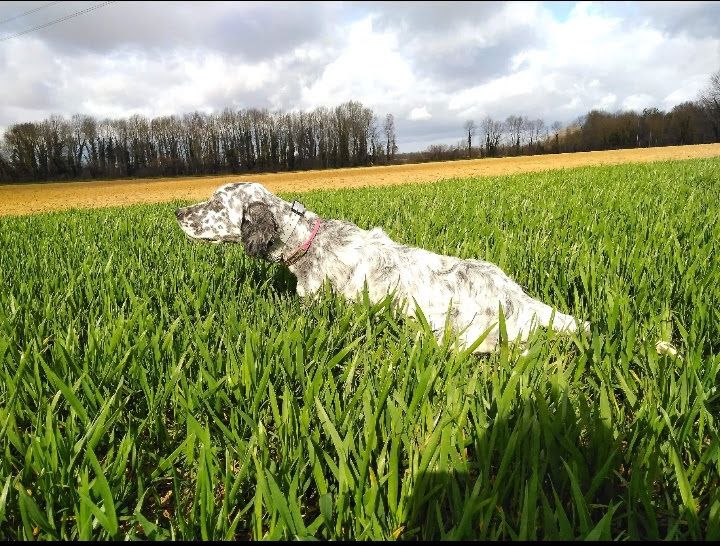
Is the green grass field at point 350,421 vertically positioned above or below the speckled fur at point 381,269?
below

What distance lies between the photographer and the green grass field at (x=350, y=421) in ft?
5.10

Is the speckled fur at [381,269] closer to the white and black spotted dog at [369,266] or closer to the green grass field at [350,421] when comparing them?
the white and black spotted dog at [369,266]

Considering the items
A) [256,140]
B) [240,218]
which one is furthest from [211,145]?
[240,218]

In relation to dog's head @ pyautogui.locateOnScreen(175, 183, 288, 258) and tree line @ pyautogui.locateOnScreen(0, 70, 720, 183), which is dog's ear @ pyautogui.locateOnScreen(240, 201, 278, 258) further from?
tree line @ pyautogui.locateOnScreen(0, 70, 720, 183)

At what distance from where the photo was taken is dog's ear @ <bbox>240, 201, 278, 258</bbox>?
385 centimetres

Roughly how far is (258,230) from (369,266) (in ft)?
3.36

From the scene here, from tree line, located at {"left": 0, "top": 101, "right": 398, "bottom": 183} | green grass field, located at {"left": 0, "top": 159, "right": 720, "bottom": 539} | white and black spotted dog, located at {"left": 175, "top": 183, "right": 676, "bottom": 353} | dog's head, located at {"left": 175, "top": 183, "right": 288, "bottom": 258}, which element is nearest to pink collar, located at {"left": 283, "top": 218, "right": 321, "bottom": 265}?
white and black spotted dog, located at {"left": 175, "top": 183, "right": 676, "bottom": 353}

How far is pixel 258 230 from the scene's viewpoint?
3.86m

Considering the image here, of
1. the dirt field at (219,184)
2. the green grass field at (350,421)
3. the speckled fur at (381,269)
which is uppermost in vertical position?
the dirt field at (219,184)

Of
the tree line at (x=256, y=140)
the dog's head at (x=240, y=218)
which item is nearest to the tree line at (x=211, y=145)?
the tree line at (x=256, y=140)

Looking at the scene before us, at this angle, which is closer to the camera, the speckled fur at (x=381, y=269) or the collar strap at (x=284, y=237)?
the speckled fur at (x=381, y=269)

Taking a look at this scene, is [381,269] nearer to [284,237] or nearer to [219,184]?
[284,237]

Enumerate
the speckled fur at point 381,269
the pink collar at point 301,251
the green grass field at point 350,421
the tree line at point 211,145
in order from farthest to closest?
the tree line at point 211,145
the pink collar at point 301,251
the speckled fur at point 381,269
the green grass field at point 350,421

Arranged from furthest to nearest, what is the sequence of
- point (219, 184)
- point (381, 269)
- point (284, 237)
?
point (219, 184), point (284, 237), point (381, 269)
